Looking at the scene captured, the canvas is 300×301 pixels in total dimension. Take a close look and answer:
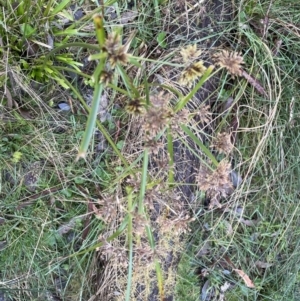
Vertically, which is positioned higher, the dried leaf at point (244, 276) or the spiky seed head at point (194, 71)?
the spiky seed head at point (194, 71)

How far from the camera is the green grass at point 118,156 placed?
5.70ft

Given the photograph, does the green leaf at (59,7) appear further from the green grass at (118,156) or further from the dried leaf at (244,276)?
the dried leaf at (244,276)

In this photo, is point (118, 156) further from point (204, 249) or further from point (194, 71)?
point (194, 71)

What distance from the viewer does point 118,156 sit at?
1.78 metres

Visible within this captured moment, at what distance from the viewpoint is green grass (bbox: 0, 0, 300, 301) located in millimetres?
1736

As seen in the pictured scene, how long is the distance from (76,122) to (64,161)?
0.17m

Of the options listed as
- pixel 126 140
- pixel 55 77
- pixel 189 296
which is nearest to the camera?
pixel 55 77

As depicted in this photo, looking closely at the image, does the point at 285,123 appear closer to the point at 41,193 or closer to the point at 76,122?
the point at 76,122

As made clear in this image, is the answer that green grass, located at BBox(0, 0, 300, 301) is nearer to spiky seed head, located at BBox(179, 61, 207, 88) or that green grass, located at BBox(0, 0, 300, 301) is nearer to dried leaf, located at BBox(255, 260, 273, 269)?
dried leaf, located at BBox(255, 260, 273, 269)

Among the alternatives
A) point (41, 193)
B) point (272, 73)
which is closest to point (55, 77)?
point (41, 193)

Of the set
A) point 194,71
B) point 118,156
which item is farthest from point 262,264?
point 194,71

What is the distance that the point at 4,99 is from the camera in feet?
5.68

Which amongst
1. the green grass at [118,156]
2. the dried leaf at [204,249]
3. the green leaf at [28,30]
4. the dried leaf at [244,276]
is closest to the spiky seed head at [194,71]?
the green grass at [118,156]

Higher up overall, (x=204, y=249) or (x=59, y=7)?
(x=59, y=7)
